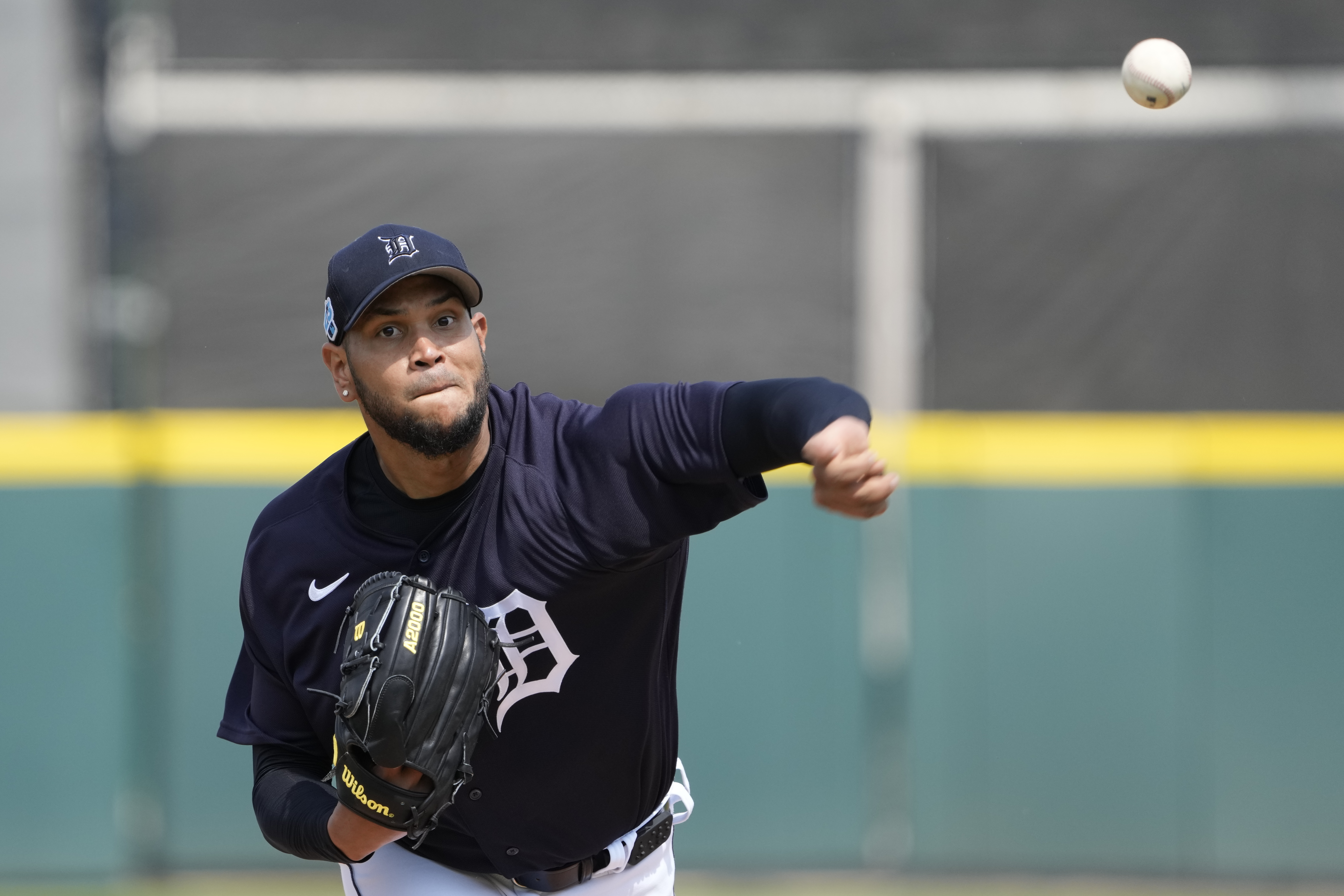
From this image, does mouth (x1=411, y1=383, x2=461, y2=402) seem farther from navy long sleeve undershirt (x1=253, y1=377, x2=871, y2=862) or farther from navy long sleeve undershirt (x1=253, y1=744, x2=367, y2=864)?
navy long sleeve undershirt (x1=253, y1=744, x2=367, y2=864)

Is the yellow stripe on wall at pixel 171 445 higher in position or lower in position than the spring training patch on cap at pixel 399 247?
lower

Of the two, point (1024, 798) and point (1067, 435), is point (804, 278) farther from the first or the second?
point (1024, 798)

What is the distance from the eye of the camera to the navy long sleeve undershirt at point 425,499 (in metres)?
2.00

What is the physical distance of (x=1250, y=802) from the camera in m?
4.48

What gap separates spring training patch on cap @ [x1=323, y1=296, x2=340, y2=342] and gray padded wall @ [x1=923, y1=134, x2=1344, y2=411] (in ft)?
8.92

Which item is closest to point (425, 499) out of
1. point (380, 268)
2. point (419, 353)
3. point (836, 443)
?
point (419, 353)

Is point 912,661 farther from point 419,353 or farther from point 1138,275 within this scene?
point 419,353

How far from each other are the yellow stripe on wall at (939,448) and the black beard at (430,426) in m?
2.25

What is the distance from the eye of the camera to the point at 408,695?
2.09 m

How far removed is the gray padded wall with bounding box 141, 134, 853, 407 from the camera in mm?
4676

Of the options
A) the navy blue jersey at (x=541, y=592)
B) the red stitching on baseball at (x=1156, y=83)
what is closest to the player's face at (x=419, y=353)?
the navy blue jersey at (x=541, y=592)

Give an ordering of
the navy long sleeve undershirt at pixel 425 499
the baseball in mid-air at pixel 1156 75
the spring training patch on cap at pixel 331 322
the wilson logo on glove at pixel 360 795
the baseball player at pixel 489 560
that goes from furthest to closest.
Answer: the baseball in mid-air at pixel 1156 75 → the spring training patch on cap at pixel 331 322 → the baseball player at pixel 489 560 → the wilson logo on glove at pixel 360 795 → the navy long sleeve undershirt at pixel 425 499

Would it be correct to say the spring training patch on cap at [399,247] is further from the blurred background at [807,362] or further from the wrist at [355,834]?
the blurred background at [807,362]

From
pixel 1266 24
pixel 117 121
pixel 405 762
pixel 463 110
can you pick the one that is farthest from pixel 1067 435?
pixel 117 121
